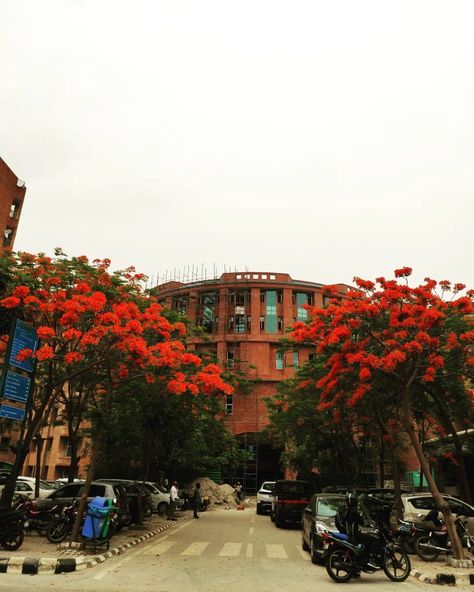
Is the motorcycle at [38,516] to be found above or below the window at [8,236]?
A: below

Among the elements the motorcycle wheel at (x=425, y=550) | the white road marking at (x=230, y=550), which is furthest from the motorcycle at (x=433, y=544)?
the white road marking at (x=230, y=550)

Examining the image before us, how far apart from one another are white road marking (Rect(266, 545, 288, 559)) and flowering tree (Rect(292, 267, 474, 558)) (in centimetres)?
415

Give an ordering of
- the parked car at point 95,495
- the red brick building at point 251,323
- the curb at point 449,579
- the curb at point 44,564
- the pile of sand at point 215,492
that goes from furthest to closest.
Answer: the red brick building at point 251,323
the pile of sand at point 215,492
the parked car at point 95,495
the curb at point 44,564
the curb at point 449,579

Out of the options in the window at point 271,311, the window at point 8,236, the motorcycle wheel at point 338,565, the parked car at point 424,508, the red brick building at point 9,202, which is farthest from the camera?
the window at point 271,311

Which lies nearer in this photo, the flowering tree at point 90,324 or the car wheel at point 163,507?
the flowering tree at point 90,324

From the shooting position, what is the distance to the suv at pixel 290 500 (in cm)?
2030

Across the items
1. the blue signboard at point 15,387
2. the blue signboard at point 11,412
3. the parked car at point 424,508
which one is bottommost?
the parked car at point 424,508

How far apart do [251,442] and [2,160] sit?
3481 centimetres

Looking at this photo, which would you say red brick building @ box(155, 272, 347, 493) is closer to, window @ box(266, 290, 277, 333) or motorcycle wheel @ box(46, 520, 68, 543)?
window @ box(266, 290, 277, 333)

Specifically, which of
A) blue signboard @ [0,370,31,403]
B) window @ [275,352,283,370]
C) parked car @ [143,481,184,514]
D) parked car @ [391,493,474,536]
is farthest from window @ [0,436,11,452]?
parked car @ [391,493,474,536]

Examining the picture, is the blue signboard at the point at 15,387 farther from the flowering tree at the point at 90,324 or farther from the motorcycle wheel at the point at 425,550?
the motorcycle wheel at the point at 425,550

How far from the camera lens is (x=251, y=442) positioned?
166 ft

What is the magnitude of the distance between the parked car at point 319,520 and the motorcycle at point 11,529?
702 centimetres

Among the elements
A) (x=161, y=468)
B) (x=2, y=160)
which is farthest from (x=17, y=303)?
(x=2, y=160)
